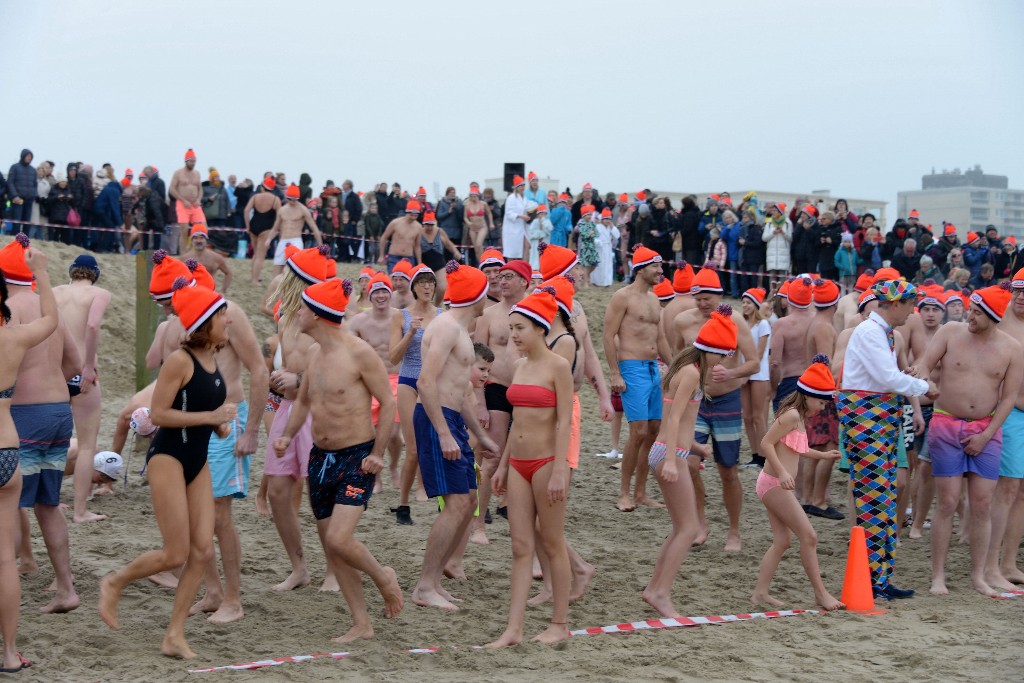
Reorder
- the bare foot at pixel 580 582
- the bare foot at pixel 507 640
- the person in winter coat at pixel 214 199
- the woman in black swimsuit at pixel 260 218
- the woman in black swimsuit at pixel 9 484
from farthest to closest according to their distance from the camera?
1. the person in winter coat at pixel 214 199
2. the woman in black swimsuit at pixel 260 218
3. the bare foot at pixel 580 582
4. the bare foot at pixel 507 640
5. the woman in black swimsuit at pixel 9 484

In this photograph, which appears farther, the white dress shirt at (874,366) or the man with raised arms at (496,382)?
the man with raised arms at (496,382)

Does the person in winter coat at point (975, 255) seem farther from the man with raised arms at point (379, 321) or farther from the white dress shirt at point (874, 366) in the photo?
the man with raised arms at point (379, 321)

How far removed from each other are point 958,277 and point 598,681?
34.0 feet

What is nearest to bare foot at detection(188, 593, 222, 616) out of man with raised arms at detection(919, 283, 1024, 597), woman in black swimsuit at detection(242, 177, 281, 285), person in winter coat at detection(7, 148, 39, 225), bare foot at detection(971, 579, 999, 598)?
man with raised arms at detection(919, 283, 1024, 597)

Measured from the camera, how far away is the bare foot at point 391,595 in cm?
644

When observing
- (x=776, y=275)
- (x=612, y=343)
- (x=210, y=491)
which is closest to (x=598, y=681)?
(x=210, y=491)

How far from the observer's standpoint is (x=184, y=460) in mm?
5848

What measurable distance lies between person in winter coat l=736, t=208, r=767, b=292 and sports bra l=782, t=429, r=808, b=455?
42.8 feet

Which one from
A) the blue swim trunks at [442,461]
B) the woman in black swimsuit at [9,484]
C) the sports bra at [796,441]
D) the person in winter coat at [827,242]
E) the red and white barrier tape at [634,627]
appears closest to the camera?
the woman in black swimsuit at [9,484]

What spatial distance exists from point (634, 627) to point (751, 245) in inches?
563

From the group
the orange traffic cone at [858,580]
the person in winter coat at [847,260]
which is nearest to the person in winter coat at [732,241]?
the person in winter coat at [847,260]

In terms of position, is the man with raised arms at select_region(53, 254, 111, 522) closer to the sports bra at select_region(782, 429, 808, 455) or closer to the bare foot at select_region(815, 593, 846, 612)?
the sports bra at select_region(782, 429, 808, 455)

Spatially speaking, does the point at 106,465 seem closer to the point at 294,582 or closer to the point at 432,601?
the point at 294,582

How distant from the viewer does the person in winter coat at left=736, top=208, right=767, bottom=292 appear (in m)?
20.0
